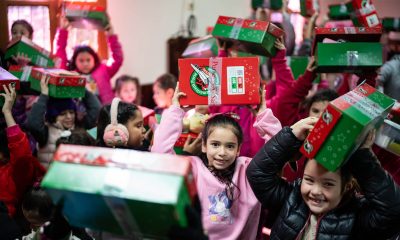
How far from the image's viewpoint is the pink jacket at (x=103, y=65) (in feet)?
12.7

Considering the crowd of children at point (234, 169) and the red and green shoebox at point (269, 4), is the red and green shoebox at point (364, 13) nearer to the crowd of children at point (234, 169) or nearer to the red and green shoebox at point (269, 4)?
the crowd of children at point (234, 169)

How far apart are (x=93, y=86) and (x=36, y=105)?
40.6 inches

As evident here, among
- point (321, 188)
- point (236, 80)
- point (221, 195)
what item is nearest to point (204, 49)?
point (236, 80)

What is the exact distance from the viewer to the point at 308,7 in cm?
419

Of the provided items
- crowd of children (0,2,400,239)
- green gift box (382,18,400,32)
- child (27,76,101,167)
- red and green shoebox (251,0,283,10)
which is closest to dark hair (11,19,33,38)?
crowd of children (0,2,400,239)

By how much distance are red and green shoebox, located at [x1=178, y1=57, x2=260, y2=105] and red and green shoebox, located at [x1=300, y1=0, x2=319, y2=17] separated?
2.30 m

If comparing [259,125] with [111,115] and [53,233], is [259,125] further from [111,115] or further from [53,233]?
[53,233]

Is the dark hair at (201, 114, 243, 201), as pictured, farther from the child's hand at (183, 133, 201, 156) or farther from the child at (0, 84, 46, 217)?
the child at (0, 84, 46, 217)

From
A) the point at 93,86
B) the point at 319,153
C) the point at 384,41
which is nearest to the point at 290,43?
the point at 384,41

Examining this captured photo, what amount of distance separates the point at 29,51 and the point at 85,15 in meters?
0.73

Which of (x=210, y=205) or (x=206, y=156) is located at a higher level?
(x=206, y=156)

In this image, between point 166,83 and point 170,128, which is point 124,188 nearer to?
point 170,128

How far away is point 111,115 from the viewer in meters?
2.38

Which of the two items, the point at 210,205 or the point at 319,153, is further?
the point at 210,205
